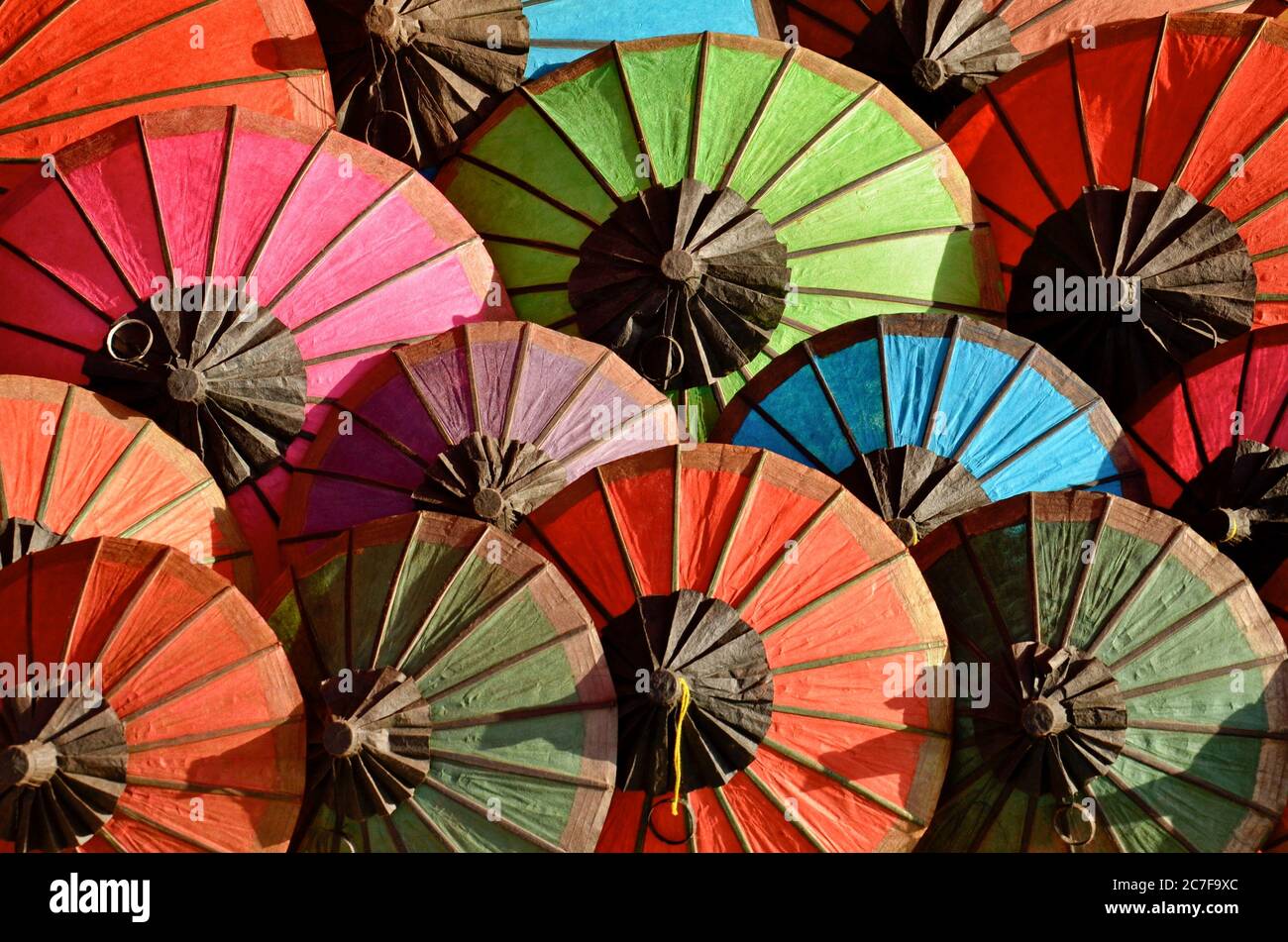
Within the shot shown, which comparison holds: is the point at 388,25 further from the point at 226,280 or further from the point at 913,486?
the point at 913,486

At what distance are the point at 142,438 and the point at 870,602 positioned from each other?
4.37 metres

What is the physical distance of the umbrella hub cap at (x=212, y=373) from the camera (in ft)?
43.2

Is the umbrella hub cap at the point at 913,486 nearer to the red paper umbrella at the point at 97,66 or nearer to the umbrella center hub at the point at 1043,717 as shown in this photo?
the umbrella center hub at the point at 1043,717

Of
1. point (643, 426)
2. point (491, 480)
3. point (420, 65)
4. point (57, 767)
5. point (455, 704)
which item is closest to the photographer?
point (57, 767)

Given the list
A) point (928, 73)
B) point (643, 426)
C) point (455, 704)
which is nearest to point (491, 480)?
point (643, 426)

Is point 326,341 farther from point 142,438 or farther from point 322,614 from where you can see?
point 322,614

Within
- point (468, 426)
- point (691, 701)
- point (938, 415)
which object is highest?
point (468, 426)

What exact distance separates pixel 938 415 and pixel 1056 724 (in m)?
2.41

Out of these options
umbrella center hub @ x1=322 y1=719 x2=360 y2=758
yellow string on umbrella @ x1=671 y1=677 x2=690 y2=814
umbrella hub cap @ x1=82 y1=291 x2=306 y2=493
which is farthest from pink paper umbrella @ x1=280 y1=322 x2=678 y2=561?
umbrella center hub @ x1=322 y1=719 x2=360 y2=758

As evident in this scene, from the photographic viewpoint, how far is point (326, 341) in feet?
44.5

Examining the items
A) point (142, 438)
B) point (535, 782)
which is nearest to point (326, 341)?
point (142, 438)

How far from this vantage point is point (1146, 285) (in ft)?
46.9

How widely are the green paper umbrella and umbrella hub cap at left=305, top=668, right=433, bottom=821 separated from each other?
11.6ft

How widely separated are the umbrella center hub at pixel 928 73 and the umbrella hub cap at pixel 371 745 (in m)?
6.59
